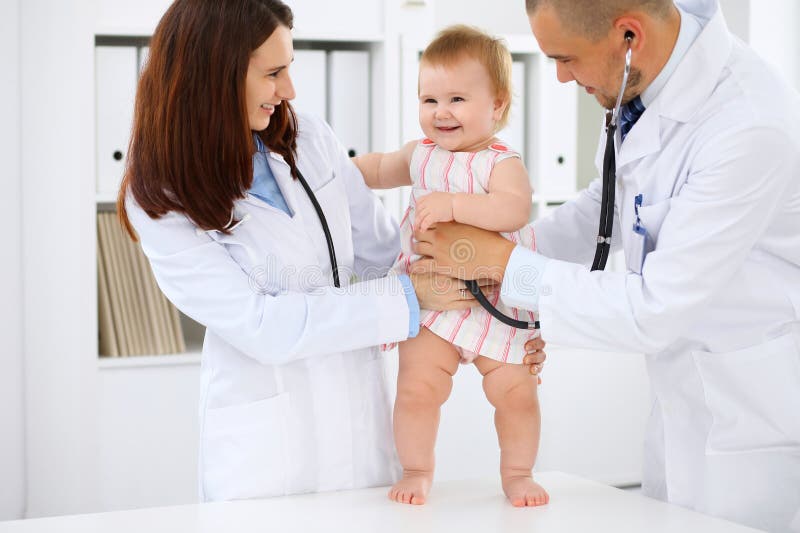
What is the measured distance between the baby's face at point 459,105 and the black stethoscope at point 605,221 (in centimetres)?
21

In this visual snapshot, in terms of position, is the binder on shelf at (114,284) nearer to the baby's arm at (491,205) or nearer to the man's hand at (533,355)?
the baby's arm at (491,205)

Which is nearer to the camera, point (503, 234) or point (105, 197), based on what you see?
point (503, 234)

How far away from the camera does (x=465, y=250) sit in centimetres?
159

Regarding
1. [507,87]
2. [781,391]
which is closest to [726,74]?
[507,87]

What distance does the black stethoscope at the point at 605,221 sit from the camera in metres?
1.55

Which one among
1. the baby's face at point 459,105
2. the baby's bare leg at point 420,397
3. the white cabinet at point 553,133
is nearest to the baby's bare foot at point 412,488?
the baby's bare leg at point 420,397

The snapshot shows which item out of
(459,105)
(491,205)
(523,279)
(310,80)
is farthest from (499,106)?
(310,80)

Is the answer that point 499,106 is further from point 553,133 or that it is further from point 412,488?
point 553,133

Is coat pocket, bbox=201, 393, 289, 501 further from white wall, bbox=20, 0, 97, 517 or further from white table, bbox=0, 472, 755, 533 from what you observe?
white wall, bbox=20, 0, 97, 517

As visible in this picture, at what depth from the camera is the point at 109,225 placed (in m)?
2.72

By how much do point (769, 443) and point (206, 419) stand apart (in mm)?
928

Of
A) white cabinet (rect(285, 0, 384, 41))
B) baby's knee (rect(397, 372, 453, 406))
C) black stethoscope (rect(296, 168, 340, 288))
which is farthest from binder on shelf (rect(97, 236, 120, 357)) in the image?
baby's knee (rect(397, 372, 453, 406))

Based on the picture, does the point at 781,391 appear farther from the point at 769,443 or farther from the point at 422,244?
the point at 422,244

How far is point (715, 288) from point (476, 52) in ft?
1.92
